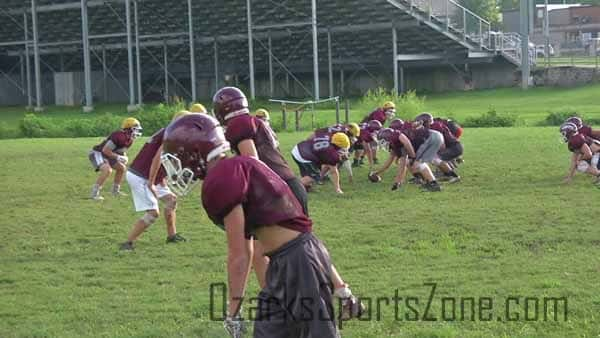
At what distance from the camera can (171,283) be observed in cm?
821

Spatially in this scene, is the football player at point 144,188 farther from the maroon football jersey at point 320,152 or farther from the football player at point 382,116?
the football player at point 382,116

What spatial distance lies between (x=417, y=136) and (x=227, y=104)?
27.3 ft

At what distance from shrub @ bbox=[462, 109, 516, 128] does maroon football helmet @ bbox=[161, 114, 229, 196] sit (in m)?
23.0

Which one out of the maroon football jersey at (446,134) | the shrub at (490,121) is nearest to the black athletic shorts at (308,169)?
the maroon football jersey at (446,134)

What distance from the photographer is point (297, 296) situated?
4.36m

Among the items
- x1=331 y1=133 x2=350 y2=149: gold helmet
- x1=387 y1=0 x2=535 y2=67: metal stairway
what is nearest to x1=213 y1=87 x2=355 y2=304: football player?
x1=331 y1=133 x2=350 y2=149: gold helmet

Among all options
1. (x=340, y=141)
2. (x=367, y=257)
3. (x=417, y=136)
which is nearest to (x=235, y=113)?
(x=367, y=257)

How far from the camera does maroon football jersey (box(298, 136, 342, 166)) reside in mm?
13992

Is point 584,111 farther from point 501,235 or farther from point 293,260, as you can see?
point 293,260

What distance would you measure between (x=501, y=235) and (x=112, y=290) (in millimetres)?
4165

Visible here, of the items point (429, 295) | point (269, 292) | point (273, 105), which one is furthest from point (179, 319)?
point (273, 105)

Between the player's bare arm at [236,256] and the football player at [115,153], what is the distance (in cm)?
944

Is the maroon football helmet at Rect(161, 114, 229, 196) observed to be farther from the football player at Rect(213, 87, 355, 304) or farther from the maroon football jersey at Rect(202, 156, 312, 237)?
the football player at Rect(213, 87, 355, 304)

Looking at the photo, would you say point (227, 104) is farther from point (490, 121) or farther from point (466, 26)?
point (466, 26)
